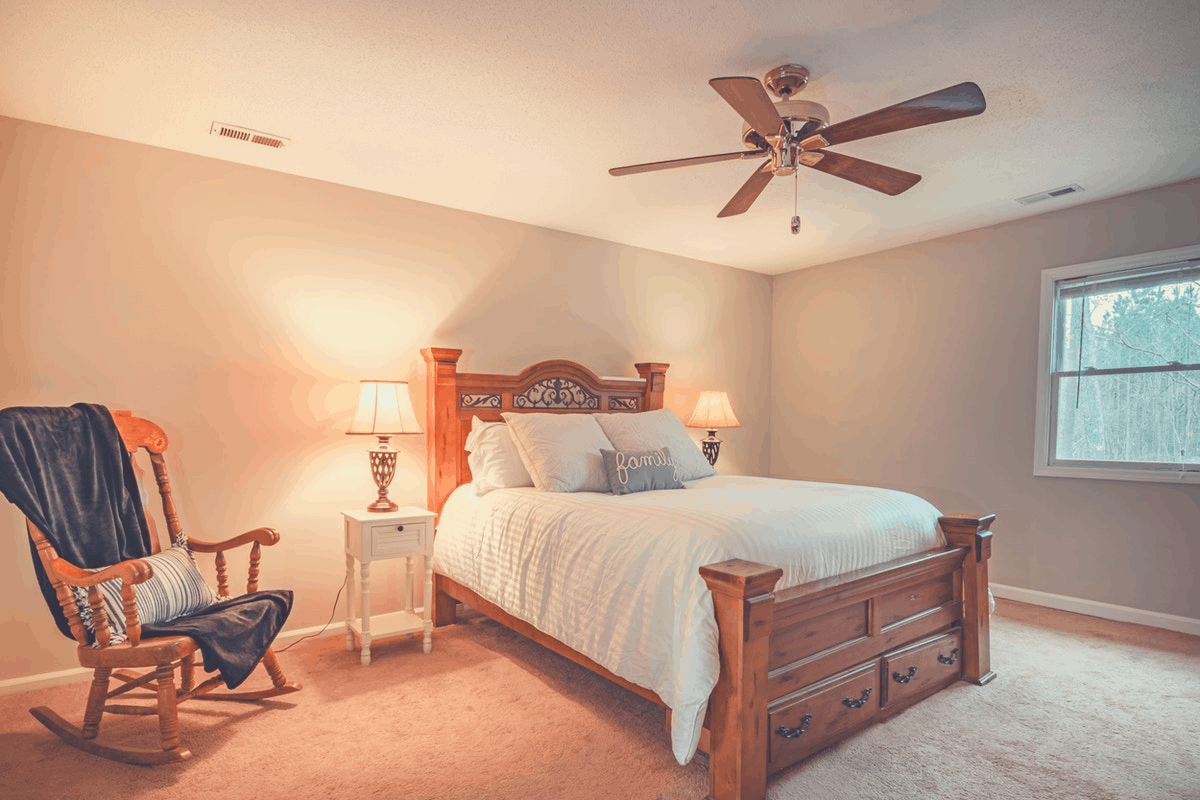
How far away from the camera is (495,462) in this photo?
335cm

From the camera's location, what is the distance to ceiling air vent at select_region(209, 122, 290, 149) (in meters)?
2.79

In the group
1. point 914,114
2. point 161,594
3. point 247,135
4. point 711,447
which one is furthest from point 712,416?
point 161,594

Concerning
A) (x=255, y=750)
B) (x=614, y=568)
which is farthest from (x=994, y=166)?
(x=255, y=750)

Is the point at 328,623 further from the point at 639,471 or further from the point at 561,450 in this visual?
the point at 639,471

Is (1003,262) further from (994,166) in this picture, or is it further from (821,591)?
(821,591)

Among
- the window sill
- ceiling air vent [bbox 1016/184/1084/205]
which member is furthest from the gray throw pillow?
ceiling air vent [bbox 1016/184/1084/205]

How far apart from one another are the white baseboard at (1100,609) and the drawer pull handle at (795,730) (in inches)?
106

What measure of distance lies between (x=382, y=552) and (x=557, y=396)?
1.55 meters

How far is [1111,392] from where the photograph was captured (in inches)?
148

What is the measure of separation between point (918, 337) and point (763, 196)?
183 cm

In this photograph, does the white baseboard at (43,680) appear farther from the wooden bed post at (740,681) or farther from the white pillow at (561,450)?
the wooden bed post at (740,681)

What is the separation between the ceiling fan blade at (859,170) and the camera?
2.37 meters

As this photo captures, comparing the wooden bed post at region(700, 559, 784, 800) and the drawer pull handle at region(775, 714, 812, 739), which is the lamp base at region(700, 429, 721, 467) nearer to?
the drawer pull handle at region(775, 714, 812, 739)

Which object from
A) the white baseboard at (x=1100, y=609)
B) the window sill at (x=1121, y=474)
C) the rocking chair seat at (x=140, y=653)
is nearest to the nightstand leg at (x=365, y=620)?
the rocking chair seat at (x=140, y=653)
